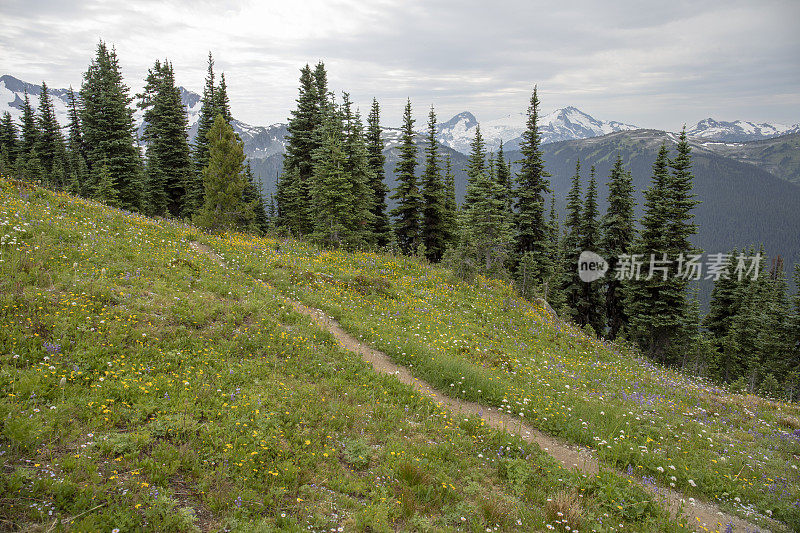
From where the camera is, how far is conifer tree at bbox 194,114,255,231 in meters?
22.6

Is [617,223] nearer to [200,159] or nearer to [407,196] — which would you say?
[407,196]

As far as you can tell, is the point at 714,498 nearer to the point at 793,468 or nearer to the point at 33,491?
the point at 793,468

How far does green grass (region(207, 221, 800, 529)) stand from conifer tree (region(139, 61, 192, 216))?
22.7 meters

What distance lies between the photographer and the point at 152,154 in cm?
3675

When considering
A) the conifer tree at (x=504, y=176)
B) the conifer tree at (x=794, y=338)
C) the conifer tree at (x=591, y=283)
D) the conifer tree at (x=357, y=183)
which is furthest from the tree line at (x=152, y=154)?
the conifer tree at (x=794, y=338)

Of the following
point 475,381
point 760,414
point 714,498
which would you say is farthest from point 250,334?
point 760,414

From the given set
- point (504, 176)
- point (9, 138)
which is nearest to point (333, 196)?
point (504, 176)

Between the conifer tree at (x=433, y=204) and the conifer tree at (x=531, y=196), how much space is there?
715 centimetres

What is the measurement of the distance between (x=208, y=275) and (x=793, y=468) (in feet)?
55.7

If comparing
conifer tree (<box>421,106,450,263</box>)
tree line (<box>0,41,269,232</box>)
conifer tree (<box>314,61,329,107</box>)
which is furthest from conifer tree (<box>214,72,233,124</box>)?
conifer tree (<box>421,106,450,263</box>)

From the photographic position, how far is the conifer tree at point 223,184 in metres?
Answer: 22.6

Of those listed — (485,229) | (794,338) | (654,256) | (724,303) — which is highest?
(485,229)

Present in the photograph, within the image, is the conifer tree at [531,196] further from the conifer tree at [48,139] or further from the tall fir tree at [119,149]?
the conifer tree at [48,139]

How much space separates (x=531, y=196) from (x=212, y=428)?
34644 millimetres
